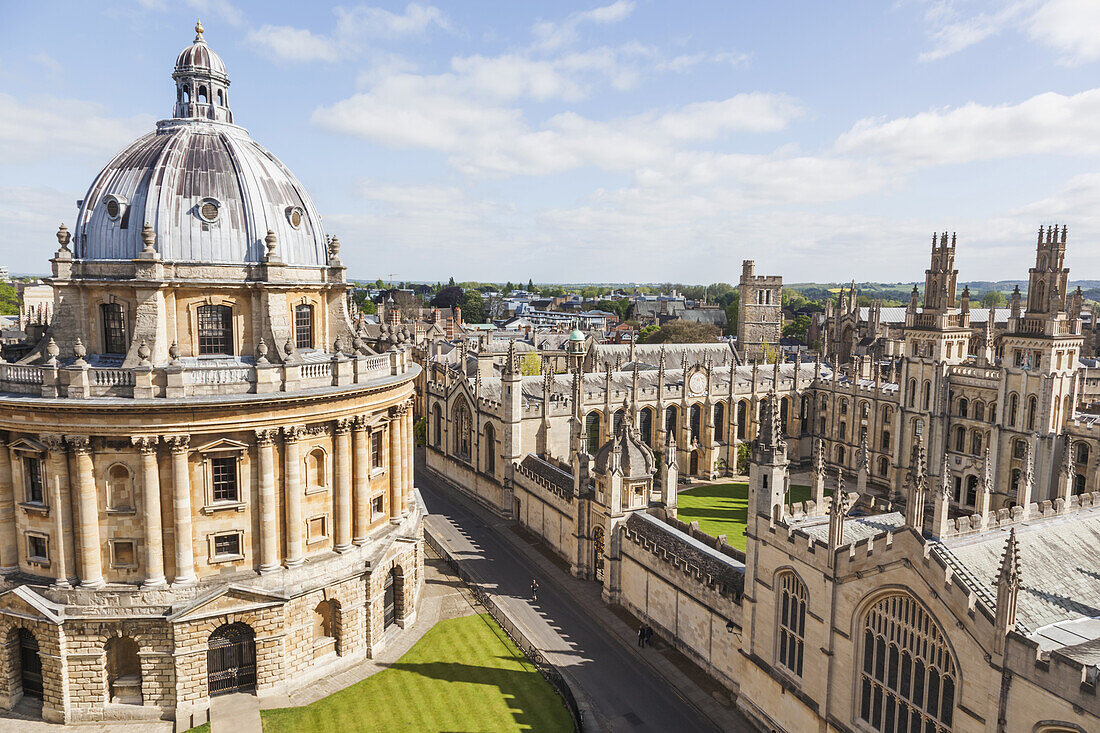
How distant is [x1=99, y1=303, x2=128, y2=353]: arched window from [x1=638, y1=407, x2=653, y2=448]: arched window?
1763 inches

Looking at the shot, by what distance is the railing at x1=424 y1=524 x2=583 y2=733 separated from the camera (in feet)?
100.0

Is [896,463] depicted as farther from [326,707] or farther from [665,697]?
[326,707]

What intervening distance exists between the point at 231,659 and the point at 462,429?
33.6 meters

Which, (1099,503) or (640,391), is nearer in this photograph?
(1099,503)

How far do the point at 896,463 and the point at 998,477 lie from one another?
9.04m

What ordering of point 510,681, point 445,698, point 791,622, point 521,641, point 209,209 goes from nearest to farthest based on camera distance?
point 791,622 < point 445,698 < point 209,209 < point 510,681 < point 521,641

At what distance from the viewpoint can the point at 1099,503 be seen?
2744 centimetres

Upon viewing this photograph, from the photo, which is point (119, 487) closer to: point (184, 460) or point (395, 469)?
point (184, 460)

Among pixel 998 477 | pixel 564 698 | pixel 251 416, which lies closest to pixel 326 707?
pixel 564 698

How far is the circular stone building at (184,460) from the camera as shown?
29.1 meters

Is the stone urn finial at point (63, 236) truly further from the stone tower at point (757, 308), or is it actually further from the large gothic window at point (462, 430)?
the stone tower at point (757, 308)

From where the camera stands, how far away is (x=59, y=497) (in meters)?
29.1

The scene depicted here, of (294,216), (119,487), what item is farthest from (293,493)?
(294,216)

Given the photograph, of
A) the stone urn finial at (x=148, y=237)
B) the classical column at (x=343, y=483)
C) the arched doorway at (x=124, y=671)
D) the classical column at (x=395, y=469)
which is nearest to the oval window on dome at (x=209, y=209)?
the stone urn finial at (x=148, y=237)
